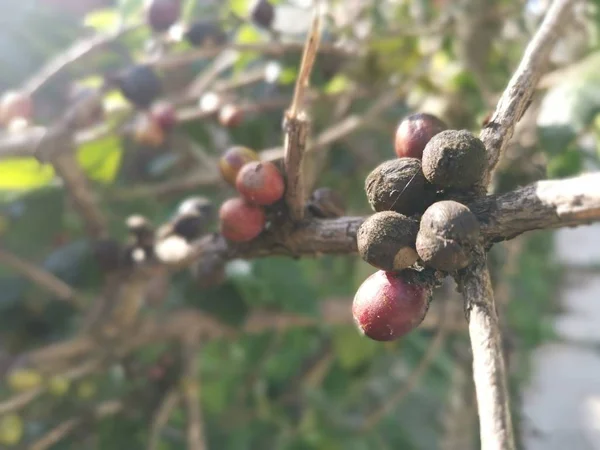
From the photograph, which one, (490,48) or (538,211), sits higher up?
(490,48)

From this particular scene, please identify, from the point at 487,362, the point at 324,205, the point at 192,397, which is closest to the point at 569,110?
the point at 324,205

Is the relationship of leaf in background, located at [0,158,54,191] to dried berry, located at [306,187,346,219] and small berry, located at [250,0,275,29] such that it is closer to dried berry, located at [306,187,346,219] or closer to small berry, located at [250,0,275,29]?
small berry, located at [250,0,275,29]

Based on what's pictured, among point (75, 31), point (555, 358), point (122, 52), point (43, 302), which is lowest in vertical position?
point (43, 302)

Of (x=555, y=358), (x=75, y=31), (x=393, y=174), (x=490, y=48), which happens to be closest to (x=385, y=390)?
(x=490, y=48)

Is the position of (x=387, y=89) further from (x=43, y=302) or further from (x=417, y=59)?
(x=43, y=302)

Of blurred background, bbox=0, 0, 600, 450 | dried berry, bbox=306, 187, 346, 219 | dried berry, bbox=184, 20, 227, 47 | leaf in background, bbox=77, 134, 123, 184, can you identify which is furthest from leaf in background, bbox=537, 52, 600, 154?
leaf in background, bbox=77, 134, 123, 184

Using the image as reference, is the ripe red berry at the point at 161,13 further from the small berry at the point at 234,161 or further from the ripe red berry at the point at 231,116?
the small berry at the point at 234,161

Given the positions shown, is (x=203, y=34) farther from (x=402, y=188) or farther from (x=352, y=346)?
(x=352, y=346)

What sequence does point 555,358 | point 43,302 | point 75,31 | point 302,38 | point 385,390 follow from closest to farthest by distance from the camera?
1. point 302,38
2. point 43,302
3. point 75,31
4. point 385,390
5. point 555,358
